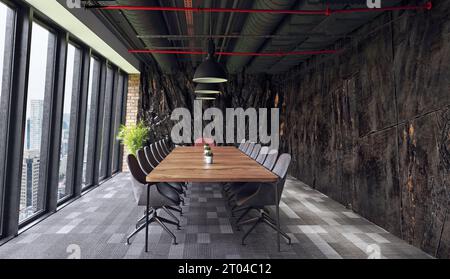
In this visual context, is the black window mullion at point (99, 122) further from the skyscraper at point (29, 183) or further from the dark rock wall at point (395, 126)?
the dark rock wall at point (395, 126)

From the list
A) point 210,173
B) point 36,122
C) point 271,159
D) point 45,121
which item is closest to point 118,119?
point 45,121

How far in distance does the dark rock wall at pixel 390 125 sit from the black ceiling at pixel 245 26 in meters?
0.46

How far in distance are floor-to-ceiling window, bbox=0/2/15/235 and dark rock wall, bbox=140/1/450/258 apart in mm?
4453

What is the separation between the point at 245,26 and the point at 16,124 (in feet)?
10.9

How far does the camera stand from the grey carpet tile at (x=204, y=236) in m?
3.12

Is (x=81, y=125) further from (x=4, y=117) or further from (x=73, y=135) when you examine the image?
(x=4, y=117)

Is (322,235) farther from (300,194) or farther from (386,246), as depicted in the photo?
(300,194)

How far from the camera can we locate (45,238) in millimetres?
3447

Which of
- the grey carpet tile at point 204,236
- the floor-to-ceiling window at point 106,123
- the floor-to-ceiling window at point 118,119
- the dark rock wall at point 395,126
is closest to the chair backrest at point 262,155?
the grey carpet tile at point 204,236

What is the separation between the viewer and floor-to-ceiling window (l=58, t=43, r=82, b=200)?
4.98 metres

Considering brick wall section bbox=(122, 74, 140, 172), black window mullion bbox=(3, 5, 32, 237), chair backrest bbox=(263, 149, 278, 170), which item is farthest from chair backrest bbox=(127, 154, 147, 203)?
brick wall section bbox=(122, 74, 140, 172)

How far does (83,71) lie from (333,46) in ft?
15.2

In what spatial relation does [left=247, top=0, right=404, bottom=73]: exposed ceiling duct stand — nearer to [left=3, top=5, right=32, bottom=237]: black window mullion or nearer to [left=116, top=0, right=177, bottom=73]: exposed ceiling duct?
[left=116, top=0, right=177, bottom=73]: exposed ceiling duct

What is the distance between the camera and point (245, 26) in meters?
4.69
